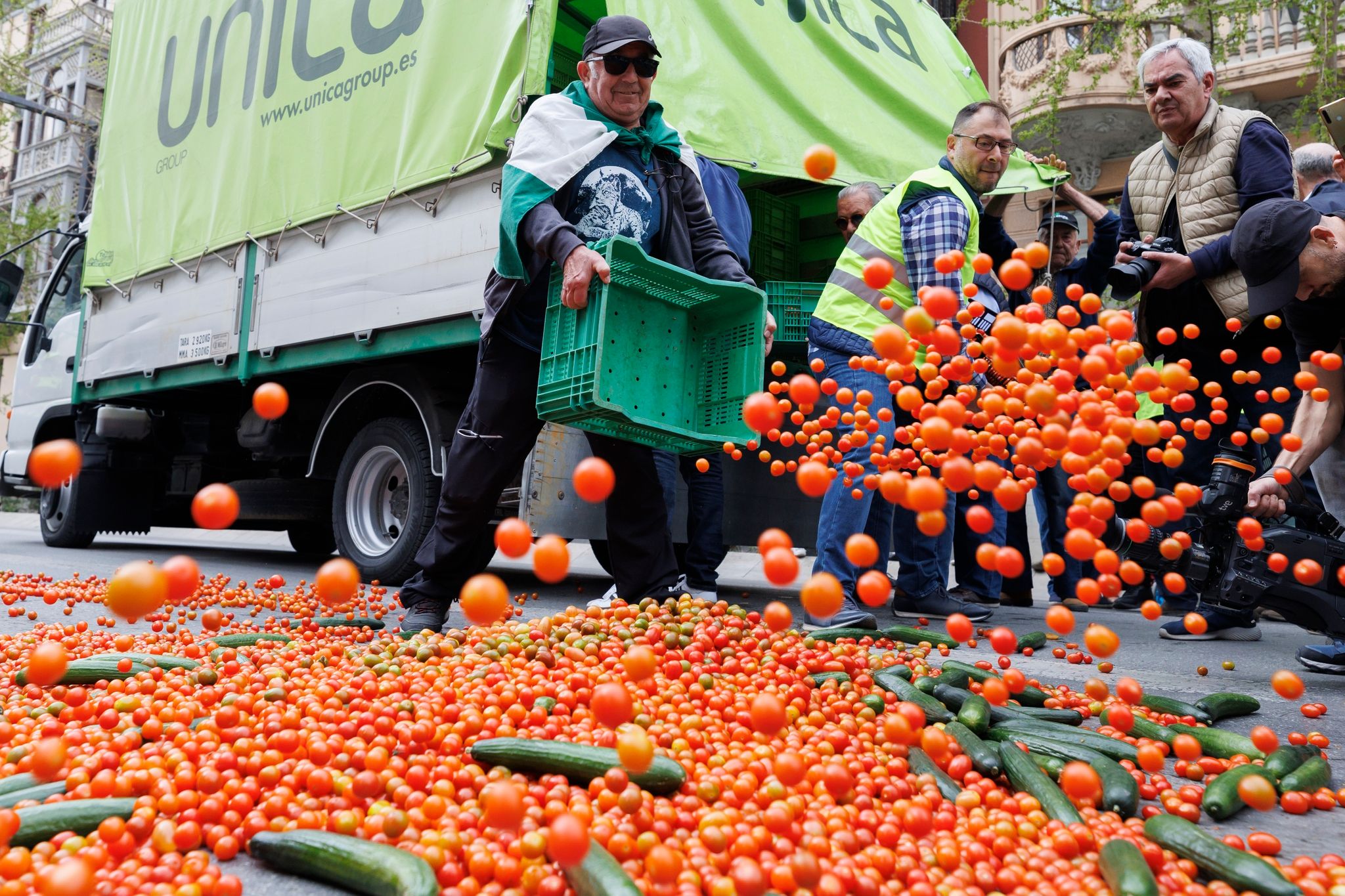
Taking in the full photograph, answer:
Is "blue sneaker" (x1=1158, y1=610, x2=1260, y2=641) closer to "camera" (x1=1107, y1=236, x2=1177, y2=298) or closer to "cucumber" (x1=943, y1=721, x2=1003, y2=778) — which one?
"camera" (x1=1107, y1=236, x2=1177, y2=298)

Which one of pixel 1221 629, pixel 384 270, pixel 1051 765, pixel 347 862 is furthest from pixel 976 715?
pixel 384 270

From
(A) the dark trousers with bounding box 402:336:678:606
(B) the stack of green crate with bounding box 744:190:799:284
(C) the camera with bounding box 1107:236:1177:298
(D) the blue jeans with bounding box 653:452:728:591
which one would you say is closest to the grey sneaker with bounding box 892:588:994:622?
(D) the blue jeans with bounding box 653:452:728:591

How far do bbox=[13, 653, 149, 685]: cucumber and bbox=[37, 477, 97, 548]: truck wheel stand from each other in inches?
303

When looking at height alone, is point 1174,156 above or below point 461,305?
above

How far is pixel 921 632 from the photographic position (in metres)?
4.25

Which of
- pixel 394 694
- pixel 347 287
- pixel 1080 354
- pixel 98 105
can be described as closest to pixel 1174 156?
pixel 1080 354

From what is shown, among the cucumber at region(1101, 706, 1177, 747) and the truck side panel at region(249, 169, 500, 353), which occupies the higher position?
the truck side panel at region(249, 169, 500, 353)

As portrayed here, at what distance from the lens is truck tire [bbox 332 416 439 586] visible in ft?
21.3

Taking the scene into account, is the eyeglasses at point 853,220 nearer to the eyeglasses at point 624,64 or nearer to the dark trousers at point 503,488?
the eyeglasses at point 624,64

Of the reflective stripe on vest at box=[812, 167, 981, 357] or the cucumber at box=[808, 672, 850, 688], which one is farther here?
the reflective stripe on vest at box=[812, 167, 981, 357]

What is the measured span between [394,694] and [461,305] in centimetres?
341

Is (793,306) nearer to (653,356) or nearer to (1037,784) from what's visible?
(653,356)

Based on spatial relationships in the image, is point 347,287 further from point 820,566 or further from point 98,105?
point 98,105

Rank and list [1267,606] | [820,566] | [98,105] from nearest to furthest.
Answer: [1267,606] → [820,566] → [98,105]
